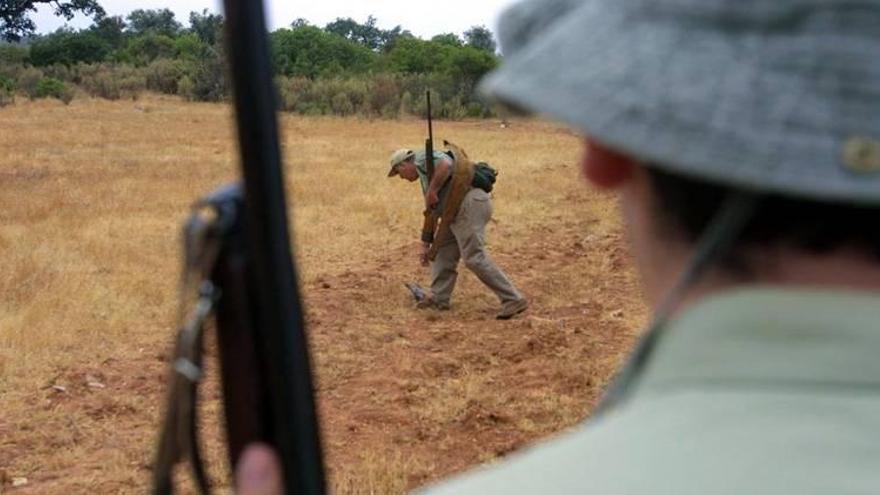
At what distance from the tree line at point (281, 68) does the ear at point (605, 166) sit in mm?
28955

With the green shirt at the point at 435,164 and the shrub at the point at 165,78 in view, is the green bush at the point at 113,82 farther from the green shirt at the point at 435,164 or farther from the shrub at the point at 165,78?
the green shirt at the point at 435,164

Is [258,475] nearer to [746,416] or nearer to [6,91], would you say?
[746,416]

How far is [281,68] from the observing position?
47062mm

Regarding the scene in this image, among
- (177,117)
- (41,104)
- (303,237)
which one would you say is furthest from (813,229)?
(41,104)

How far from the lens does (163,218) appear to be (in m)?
15.0

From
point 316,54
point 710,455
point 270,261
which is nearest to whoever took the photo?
point 710,455

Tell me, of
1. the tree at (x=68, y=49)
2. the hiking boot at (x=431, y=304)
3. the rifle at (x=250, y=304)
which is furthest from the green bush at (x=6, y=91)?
the rifle at (x=250, y=304)

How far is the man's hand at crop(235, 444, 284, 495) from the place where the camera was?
1.11 meters

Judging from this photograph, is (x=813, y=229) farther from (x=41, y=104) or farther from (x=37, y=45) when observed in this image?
(x=37, y=45)

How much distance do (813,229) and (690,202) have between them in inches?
3.2

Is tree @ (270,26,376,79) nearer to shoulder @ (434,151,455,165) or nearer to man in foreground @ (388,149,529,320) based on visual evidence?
man in foreground @ (388,149,529,320)

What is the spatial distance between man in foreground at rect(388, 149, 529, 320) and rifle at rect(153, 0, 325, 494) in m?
8.67

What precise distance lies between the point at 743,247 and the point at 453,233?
9.34m

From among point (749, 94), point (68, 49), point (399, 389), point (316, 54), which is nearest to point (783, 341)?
point (749, 94)
